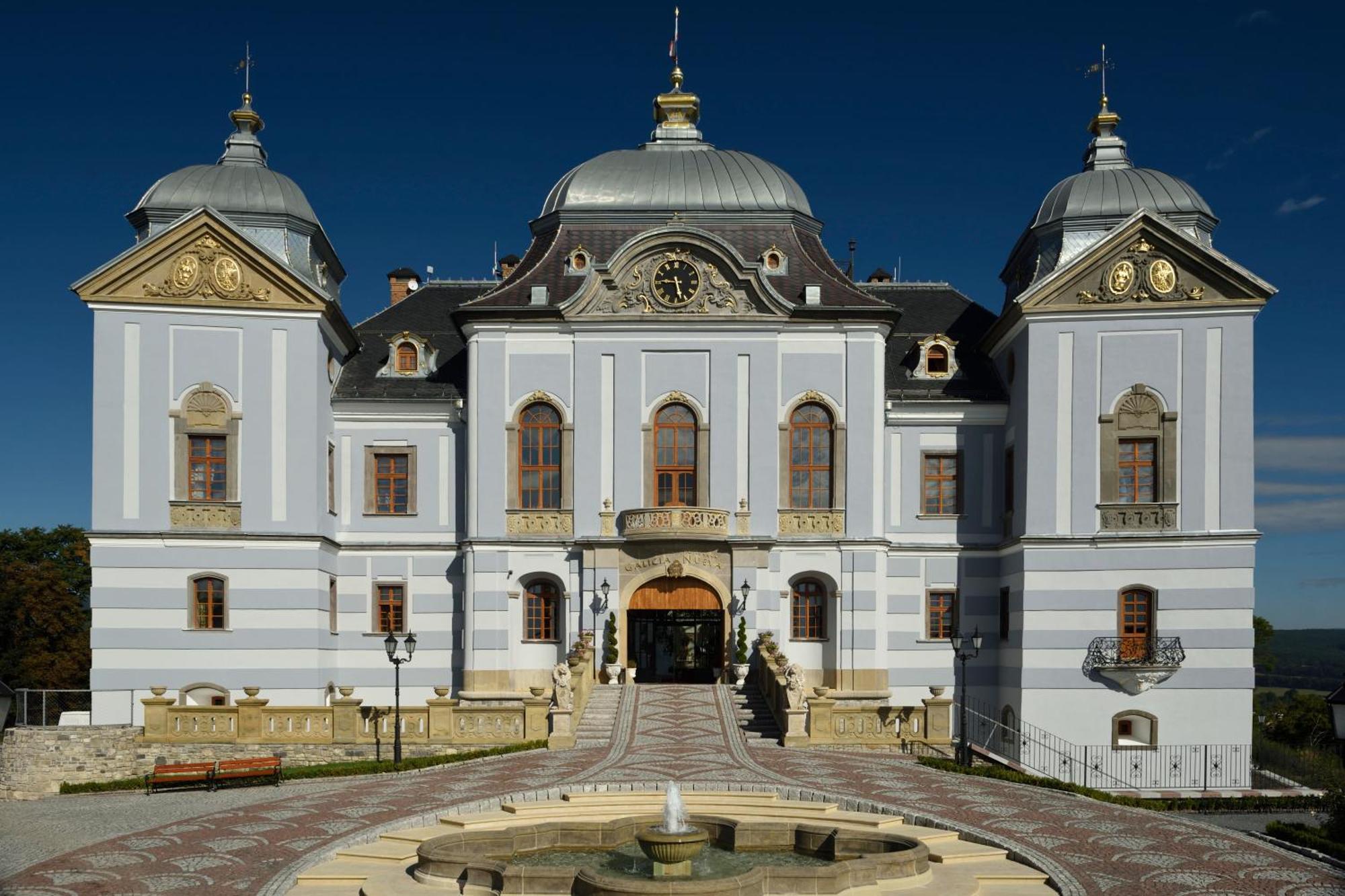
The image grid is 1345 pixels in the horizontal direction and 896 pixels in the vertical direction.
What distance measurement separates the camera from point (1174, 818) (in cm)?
2492

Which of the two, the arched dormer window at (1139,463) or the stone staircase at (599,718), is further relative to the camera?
the arched dormer window at (1139,463)

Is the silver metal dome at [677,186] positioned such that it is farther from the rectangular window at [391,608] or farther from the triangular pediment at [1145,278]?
the rectangular window at [391,608]

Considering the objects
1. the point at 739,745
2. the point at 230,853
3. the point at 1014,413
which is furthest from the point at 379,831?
the point at 1014,413

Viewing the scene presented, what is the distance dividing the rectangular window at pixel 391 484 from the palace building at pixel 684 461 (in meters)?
0.12

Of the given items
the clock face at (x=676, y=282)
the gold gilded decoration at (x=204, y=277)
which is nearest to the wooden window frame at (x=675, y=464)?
the clock face at (x=676, y=282)

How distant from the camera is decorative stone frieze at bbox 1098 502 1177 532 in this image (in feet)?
126

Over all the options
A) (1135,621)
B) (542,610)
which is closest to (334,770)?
(542,610)

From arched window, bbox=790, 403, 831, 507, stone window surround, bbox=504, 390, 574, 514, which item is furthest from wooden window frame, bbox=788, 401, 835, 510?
stone window surround, bbox=504, 390, 574, 514

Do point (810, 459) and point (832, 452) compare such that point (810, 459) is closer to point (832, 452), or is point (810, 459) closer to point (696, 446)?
point (832, 452)

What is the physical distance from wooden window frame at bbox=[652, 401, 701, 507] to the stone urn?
22.1 metres

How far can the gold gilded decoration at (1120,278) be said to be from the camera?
128 feet

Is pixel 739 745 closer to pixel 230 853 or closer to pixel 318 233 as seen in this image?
pixel 230 853

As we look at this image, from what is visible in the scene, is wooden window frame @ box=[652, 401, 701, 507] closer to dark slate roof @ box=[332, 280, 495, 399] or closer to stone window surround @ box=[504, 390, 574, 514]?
stone window surround @ box=[504, 390, 574, 514]

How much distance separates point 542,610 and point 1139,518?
16.9 m
